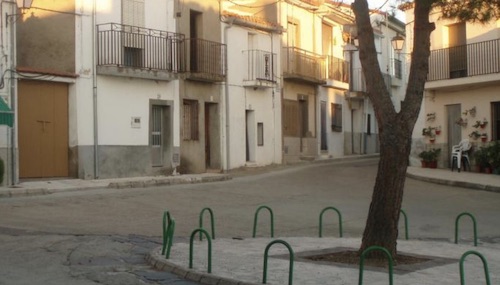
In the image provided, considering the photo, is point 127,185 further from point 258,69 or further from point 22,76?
point 258,69

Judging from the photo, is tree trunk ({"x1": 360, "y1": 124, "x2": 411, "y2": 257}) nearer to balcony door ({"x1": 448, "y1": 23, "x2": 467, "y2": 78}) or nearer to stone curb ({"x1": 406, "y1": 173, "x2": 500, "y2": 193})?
stone curb ({"x1": 406, "y1": 173, "x2": 500, "y2": 193})

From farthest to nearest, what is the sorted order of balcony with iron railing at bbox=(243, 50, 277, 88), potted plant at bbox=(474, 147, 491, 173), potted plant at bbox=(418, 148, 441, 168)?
balcony with iron railing at bbox=(243, 50, 277, 88) < potted plant at bbox=(418, 148, 441, 168) < potted plant at bbox=(474, 147, 491, 173)

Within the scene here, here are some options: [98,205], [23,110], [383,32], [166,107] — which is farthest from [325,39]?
[98,205]

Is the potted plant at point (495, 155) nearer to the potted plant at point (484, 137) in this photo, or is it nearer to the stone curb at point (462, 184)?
the potted plant at point (484, 137)

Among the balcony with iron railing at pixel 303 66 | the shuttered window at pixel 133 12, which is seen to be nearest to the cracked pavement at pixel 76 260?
the shuttered window at pixel 133 12

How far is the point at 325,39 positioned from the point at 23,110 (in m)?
19.4

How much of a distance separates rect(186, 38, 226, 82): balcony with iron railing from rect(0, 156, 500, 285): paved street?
4.27 m

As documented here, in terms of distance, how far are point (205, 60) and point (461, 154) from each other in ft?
33.9

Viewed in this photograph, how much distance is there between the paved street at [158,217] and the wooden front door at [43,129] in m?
2.79

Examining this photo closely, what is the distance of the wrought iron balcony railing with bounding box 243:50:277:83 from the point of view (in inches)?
1160

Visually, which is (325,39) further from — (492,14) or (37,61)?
(492,14)

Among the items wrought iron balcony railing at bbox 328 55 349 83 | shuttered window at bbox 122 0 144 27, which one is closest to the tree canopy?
shuttered window at bbox 122 0 144 27

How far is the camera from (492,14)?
1189cm

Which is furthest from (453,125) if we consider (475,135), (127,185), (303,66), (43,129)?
(43,129)
